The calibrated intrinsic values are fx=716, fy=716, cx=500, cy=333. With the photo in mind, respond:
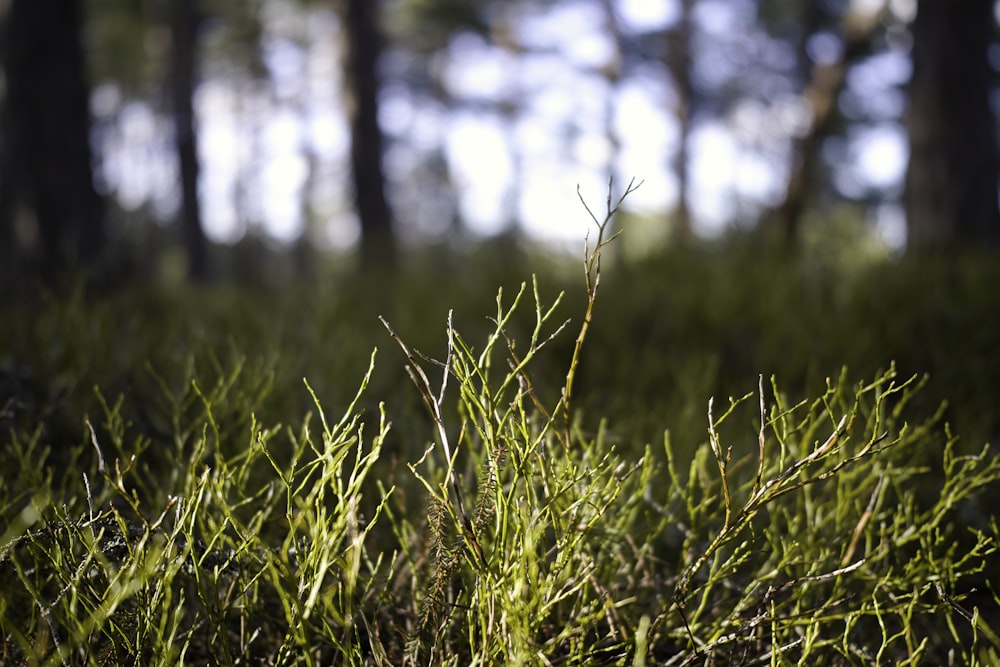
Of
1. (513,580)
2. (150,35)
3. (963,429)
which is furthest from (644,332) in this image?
(150,35)

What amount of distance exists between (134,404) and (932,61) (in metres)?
4.95

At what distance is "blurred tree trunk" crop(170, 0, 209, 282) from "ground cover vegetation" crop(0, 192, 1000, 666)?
26.8 ft

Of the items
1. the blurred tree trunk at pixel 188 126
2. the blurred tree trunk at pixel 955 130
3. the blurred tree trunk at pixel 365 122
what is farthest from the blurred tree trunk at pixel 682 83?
the blurred tree trunk at pixel 955 130

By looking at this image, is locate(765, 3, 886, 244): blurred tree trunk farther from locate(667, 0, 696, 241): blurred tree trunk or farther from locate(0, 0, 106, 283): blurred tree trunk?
locate(667, 0, 696, 241): blurred tree trunk

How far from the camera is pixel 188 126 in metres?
11.5

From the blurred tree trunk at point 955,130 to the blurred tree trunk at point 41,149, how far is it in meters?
5.05

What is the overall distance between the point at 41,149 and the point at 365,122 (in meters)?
4.17

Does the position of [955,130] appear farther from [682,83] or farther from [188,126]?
[682,83]

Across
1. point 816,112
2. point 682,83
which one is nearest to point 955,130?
point 816,112

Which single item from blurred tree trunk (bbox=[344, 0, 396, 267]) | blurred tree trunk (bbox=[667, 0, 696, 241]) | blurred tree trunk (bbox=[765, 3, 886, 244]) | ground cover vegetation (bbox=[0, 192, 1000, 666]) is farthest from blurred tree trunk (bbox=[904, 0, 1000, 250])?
blurred tree trunk (bbox=[667, 0, 696, 241])

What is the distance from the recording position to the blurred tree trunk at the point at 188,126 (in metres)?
11.6

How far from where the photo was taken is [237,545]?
42.9 inches

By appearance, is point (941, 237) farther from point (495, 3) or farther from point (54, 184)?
point (495, 3)

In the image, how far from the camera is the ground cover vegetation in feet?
3.23
